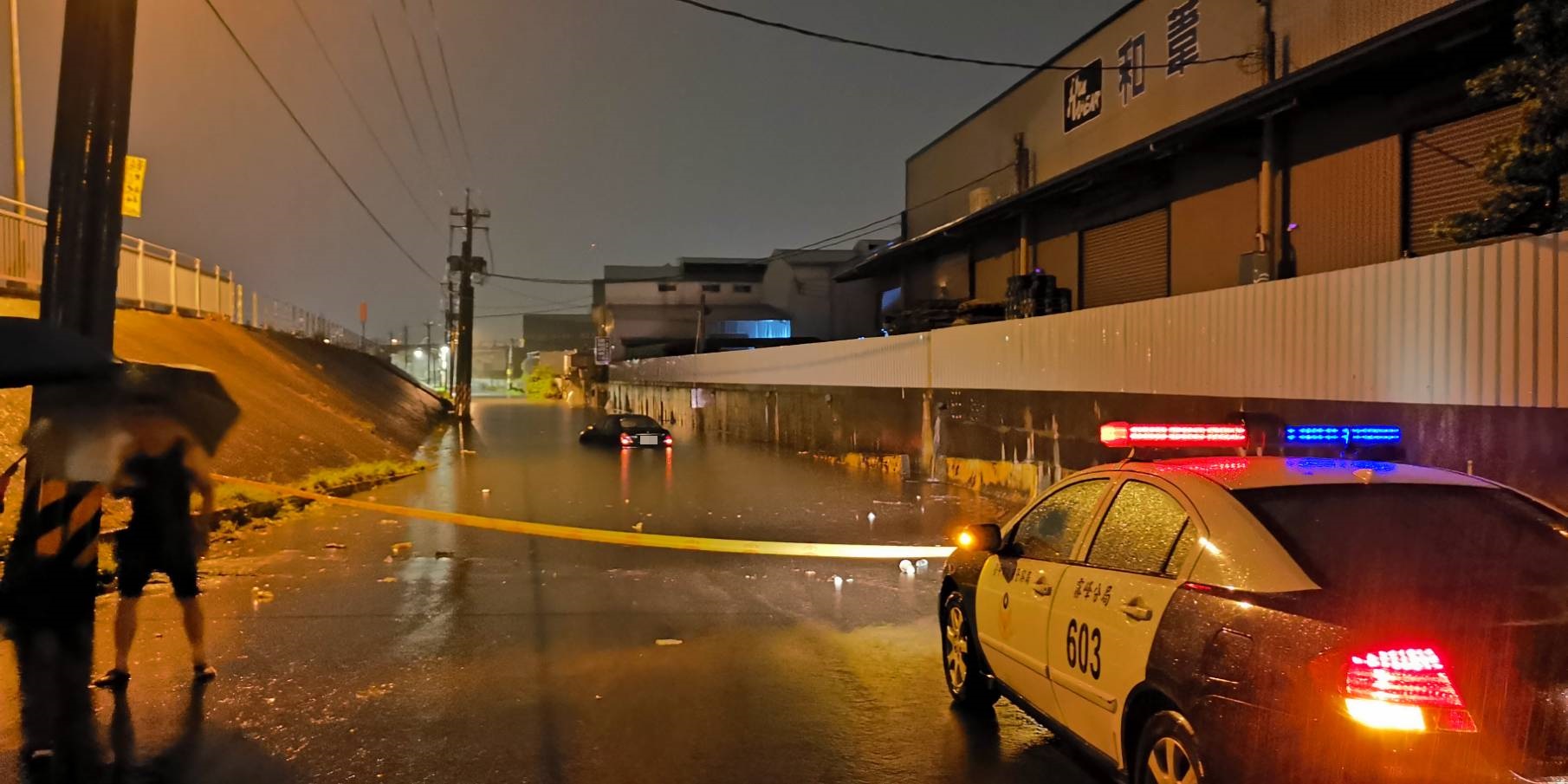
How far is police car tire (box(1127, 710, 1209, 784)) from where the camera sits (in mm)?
3635

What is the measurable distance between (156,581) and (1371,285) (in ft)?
38.4

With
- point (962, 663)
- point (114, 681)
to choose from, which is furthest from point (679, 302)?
point (962, 663)

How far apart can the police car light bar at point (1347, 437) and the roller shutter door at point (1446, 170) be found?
831 cm

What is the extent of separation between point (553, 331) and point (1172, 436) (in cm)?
18027

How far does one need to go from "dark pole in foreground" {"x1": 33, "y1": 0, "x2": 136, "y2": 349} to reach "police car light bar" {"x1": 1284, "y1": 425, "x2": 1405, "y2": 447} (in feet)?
29.9

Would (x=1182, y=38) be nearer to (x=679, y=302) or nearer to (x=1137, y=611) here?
(x=1137, y=611)

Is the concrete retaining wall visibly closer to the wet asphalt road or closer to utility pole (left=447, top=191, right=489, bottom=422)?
the wet asphalt road

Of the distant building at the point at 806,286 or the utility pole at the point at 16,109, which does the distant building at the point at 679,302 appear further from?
the utility pole at the point at 16,109

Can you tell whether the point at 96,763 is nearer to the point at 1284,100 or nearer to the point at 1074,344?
the point at 1074,344

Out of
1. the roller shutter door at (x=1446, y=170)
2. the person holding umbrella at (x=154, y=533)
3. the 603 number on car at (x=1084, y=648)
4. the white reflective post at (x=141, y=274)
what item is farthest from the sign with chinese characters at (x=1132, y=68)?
the white reflective post at (x=141, y=274)

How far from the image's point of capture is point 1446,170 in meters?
13.1

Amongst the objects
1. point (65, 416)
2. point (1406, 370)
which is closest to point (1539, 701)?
point (1406, 370)

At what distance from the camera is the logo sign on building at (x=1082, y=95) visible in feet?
76.5

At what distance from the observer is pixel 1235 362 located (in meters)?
12.0
